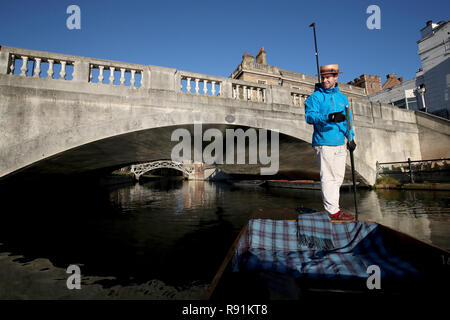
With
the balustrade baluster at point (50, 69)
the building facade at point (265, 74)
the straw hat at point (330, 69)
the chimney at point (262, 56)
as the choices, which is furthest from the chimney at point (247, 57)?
the straw hat at point (330, 69)

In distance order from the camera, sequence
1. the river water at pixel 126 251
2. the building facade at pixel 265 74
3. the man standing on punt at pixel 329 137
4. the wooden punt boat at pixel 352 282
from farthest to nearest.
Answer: the building facade at pixel 265 74
the man standing on punt at pixel 329 137
the river water at pixel 126 251
the wooden punt boat at pixel 352 282

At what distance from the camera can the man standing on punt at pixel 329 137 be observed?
2943 mm

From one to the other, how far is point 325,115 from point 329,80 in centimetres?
61

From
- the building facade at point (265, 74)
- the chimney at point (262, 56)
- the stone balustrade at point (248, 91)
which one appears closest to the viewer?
the stone balustrade at point (248, 91)

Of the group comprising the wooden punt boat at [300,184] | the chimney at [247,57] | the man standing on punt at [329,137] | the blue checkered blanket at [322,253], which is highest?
the chimney at [247,57]

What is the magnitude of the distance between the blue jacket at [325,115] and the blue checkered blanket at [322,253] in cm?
132

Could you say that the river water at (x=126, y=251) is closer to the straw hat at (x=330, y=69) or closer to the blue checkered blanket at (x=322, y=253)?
the blue checkered blanket at (x=322, y=253)

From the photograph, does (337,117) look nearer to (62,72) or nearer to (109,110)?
(109,110)

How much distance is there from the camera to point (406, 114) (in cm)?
1188

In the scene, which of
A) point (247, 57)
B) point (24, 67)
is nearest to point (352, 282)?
point (24, 67)

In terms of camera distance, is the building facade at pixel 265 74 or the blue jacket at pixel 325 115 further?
the building facade at pixel 265 74

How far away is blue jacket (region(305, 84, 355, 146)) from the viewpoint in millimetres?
3002

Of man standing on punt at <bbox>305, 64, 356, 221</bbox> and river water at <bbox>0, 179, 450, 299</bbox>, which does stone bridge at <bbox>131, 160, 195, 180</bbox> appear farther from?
man standing on punt at <bbox>305, 64, 356, 221</bbox>

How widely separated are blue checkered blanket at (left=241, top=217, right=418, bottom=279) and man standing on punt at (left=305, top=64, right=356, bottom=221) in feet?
2.27
